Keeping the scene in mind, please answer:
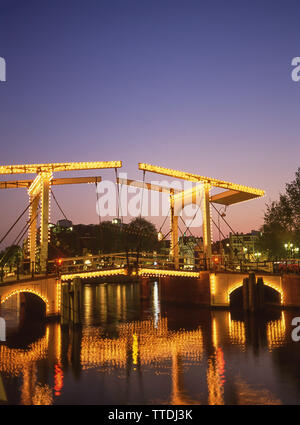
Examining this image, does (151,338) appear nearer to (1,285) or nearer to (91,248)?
(1,285)

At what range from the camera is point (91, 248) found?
2219 inches

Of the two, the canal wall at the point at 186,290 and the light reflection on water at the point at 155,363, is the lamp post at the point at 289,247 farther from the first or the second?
the light reflection on water at the point at 155,363

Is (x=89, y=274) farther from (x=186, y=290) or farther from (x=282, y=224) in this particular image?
(x=282, y=224)

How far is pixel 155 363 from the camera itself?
12156 mm

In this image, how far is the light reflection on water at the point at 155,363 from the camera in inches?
363

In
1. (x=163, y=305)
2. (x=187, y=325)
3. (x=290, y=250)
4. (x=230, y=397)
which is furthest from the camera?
(x=290, y=250)

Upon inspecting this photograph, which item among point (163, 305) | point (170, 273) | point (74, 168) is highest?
point (74, 168)

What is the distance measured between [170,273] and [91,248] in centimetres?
3475

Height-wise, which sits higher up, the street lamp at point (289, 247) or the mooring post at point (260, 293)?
the street lamp at point (289, 247)

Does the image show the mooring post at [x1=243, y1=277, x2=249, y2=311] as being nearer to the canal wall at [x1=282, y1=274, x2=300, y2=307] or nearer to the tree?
the canal wall at [x1=282, y1=274, x2=300, y2=307]

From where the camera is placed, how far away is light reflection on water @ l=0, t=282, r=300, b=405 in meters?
9.21

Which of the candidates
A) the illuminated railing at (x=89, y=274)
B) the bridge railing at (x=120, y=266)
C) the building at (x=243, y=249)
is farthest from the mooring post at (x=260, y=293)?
the illuminated railing at (x=89, y=274)

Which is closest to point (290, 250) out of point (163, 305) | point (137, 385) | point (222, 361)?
point (163, 305)

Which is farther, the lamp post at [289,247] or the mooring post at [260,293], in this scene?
the lamp post at [289,247]
